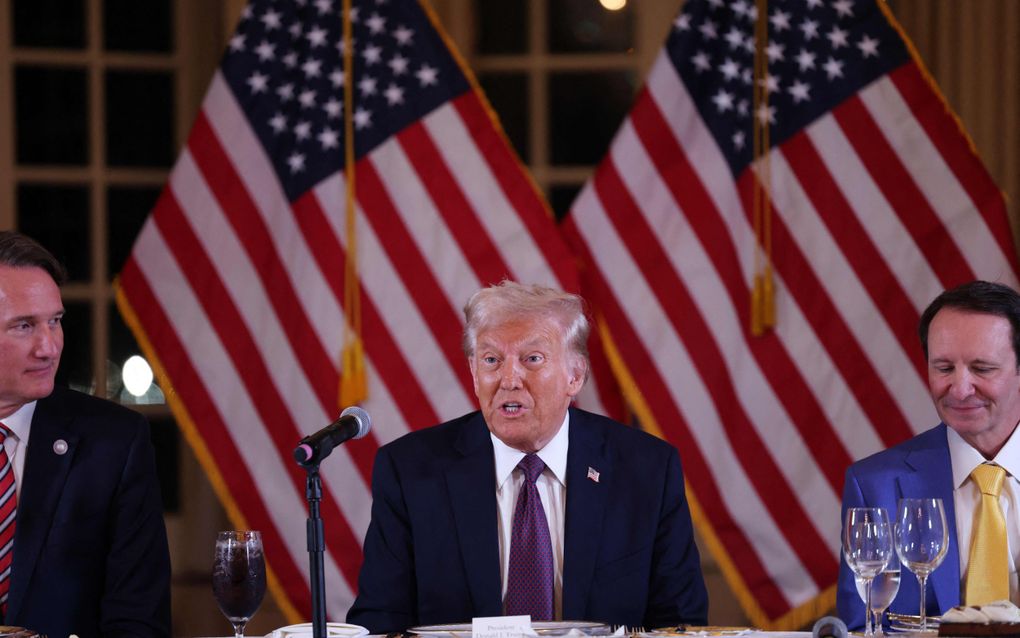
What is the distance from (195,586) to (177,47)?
6.60 ft

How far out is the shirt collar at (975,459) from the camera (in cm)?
291

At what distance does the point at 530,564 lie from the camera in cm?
287

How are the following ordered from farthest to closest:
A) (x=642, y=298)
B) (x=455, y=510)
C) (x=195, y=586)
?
(x=195, y=586) → (x=642, y=298) → (x=455, y=510)

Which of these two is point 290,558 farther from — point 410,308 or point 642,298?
point 642,298

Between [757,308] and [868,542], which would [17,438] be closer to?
[868,542]

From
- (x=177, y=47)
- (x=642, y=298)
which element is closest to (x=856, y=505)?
(x=642, y=298)

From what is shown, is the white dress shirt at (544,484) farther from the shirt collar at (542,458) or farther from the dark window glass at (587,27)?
the dark window glass at (587,27)

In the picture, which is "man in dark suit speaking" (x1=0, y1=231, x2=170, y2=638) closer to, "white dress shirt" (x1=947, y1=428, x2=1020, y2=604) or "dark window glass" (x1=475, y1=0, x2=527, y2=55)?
"white dress shirt" (x1=947, y1=428, x2=1020, y2=604)

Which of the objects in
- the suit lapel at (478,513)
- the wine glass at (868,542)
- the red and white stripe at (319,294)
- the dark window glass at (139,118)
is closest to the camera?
the wine glass at (868,542)

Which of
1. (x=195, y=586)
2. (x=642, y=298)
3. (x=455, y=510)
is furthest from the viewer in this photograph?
(x=195, y=586)

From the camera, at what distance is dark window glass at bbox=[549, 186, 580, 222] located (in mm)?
5059

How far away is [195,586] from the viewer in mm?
4910

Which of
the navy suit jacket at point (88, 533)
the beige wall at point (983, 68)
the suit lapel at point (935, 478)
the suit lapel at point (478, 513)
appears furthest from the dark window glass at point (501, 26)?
the suit lapel at point (935, 478)

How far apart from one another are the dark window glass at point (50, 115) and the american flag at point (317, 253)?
0.58 meters
